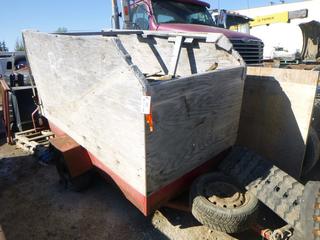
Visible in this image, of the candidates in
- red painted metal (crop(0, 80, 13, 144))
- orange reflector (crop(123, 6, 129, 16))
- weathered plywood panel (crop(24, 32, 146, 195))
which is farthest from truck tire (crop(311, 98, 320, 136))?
red painted metal (crop(0, 80, 13, 144))

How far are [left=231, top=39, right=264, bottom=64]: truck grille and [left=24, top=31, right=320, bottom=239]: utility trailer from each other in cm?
180

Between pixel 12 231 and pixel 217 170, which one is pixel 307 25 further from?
pixel 12 231

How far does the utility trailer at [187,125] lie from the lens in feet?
7.13

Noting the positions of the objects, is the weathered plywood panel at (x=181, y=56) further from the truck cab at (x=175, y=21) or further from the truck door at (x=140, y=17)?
the truck door at (x=140, y=17)

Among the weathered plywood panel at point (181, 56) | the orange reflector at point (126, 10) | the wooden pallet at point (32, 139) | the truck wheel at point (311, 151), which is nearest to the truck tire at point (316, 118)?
the truck wheel at point (311, 151)

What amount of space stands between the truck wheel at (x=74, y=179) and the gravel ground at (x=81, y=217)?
0.08 meters

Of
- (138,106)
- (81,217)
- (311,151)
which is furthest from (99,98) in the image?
(311,151)

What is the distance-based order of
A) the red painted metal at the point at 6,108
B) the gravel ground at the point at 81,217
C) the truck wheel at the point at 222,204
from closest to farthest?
1. the truck wheel at the point at 222,204
2. the gravel ground at the point at 81,217
3. the red painted metal at the point at 6,108

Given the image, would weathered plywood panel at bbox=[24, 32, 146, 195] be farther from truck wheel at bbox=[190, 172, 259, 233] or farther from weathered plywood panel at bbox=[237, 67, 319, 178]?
weathered plywood panel at bbox=[237, 67, 319, 178]

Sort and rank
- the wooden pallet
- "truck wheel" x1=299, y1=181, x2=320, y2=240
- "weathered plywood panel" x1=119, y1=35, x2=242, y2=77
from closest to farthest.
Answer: "truck wheel" x1=299, y1=181, x2=320, y2=240 → "weathered plywood panel" x1=119, y1=35, x2=242, y2=77 → the wooden pallet

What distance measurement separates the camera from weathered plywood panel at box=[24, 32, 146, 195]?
7.10ft

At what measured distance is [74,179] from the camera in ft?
10.5

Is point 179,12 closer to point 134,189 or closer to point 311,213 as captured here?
point 134,189

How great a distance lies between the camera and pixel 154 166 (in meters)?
2.28
